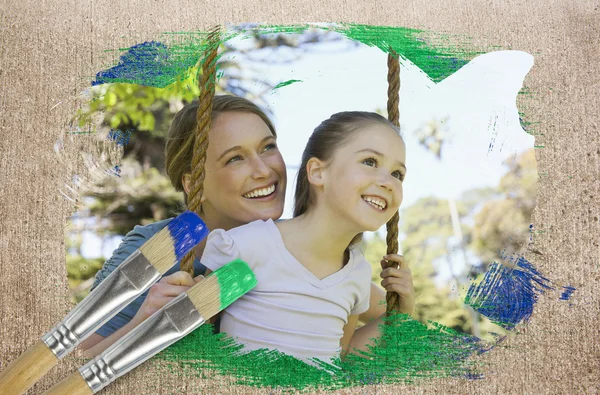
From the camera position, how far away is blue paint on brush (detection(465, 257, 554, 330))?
844 mm

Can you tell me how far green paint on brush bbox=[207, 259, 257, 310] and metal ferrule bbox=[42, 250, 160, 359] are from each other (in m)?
A: 0.08

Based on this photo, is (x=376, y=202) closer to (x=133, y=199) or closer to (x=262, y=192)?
(x=262, y=192)

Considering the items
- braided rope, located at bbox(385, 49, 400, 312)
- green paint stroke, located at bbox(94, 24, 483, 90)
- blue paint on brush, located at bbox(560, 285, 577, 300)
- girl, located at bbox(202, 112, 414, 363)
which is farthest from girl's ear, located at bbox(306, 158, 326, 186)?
blue paint on brush, located at bbox(560, 285, 577, 300)

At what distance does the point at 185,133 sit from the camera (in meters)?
0.84

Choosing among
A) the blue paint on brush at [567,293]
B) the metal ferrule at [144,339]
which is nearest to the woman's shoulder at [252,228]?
the metal ferrule at [144,339]

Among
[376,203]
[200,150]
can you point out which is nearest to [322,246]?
[376,203]

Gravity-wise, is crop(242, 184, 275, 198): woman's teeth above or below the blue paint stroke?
below

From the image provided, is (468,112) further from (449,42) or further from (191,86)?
(191,86)

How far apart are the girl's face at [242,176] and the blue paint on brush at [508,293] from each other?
30cm

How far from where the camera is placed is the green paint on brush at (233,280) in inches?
29.1

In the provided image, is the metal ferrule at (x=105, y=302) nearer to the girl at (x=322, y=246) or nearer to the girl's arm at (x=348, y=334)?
the girl at (x=322, y=246)

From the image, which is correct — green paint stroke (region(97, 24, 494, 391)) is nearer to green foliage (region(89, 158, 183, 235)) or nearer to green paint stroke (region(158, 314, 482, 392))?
green paint stroke (region(158, 314, 482, 392))

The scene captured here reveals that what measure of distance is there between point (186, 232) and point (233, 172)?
121mm

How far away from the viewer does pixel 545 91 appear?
2.94ft
